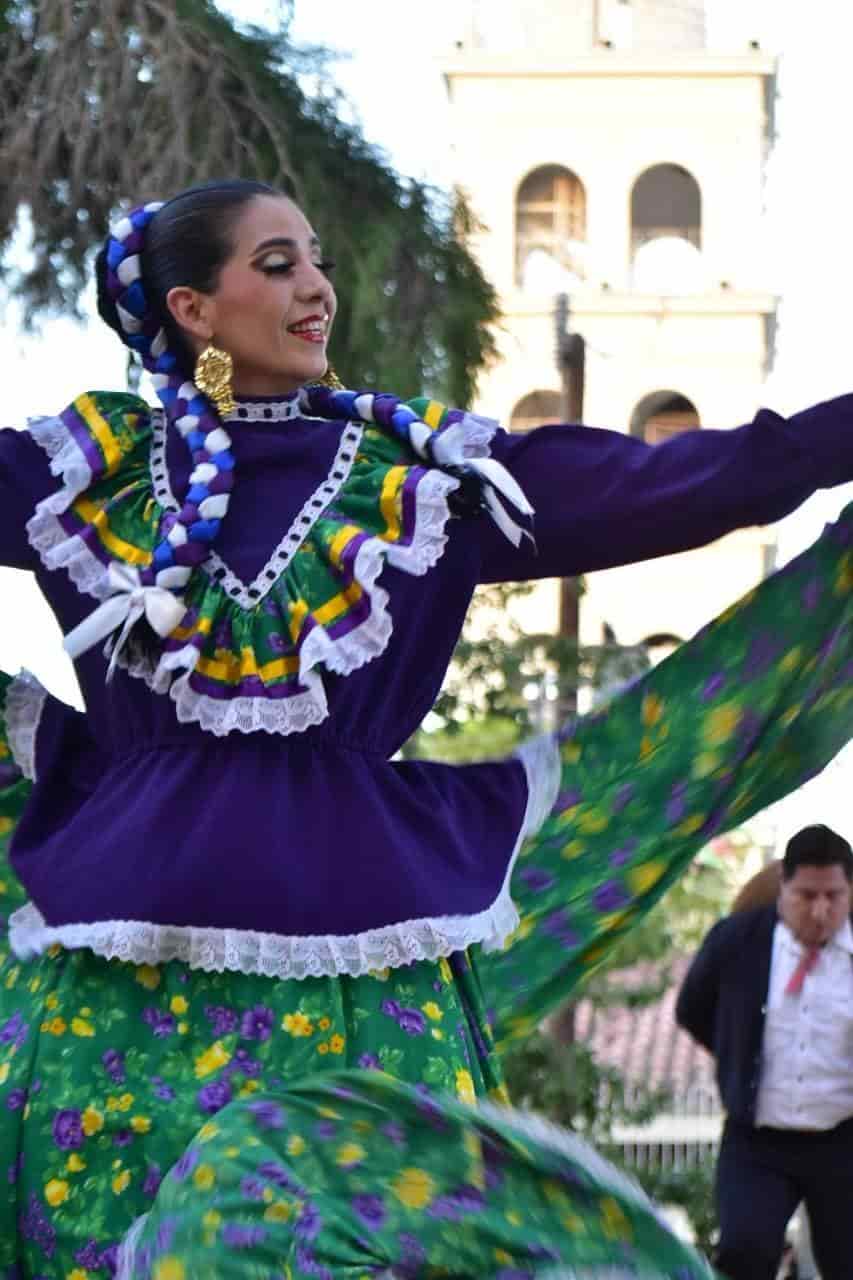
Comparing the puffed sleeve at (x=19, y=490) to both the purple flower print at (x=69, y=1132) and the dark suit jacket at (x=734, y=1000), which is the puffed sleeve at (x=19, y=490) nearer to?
the purple flower print at (x=69, y=1132)

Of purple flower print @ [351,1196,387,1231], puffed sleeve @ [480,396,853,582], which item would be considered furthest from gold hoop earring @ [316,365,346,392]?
purple flower print @ [351,1196,387,1231]

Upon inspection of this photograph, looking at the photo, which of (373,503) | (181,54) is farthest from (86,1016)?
(181,54)

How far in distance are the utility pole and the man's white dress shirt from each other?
2.04 m

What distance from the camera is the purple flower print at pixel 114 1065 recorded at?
2596 millimetres

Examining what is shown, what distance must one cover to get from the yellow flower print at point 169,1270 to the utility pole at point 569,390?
556 centimetres

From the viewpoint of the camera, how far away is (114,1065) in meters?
2.60

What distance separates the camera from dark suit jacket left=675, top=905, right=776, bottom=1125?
5.77 meters

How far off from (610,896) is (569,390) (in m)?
5.15

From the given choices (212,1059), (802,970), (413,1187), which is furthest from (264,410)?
(802,970)

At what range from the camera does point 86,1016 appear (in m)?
2.65

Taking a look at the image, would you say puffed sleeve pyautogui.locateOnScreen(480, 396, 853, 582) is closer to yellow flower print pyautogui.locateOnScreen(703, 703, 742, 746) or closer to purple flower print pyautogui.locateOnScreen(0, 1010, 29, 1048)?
yellow flower print pyautogui.locateOnScreen(703, 703, 742, 746)

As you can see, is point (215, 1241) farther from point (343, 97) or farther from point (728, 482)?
point (343, 97)

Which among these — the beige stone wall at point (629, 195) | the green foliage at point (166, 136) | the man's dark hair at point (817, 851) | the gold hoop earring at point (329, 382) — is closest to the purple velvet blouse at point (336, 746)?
the gold hoop earring at point (329, 382)

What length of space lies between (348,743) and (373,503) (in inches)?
11.0
